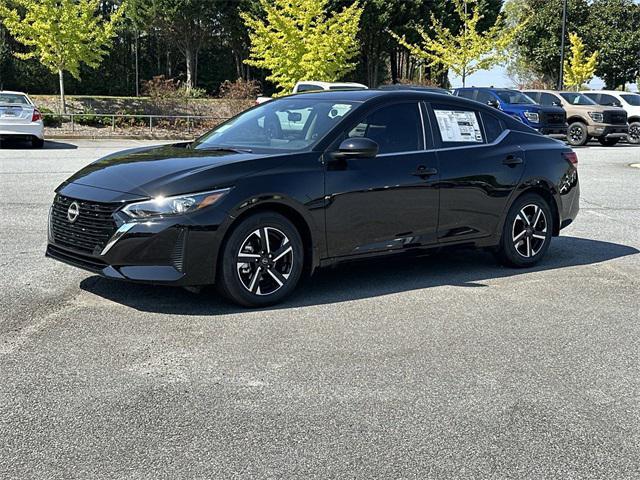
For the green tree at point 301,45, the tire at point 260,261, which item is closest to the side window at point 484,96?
the green tree at point 301,45

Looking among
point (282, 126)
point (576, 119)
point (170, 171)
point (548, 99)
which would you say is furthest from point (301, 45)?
point (170, 171)

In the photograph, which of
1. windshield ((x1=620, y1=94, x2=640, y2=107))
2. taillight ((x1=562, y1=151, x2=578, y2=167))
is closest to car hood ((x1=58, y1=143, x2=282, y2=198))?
taillight ((x1=562, y1=151, x2=578, y2=167))

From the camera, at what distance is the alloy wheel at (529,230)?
7.38m

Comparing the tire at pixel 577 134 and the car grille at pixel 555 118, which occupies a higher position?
the car grille at pixel 555 118

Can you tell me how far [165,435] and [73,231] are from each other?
251 centimetres

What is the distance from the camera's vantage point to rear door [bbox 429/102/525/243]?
6734 mm

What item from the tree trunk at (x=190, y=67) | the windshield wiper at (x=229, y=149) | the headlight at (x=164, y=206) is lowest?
the headlight at (x=164, y=206)

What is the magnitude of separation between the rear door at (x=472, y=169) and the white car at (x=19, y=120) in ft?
53.4

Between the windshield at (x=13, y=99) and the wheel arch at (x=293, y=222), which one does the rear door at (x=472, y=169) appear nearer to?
the wheel arch at (x=293, y=222)

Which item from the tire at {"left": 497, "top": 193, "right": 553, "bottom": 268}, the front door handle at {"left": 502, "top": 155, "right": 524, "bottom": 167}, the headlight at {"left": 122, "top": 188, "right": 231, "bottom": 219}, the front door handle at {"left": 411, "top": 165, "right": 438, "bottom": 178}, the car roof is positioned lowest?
the tire at {"left": 497, "top": 193, "right": 553, "bottom": 268}

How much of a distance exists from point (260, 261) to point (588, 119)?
82.0 ft

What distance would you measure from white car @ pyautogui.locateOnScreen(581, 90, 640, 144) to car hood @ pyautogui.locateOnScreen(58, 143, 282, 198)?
26.9 m

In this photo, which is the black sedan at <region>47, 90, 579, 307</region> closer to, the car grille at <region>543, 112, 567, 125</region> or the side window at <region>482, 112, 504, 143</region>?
the side window at <region>482, 112, 504, 143</region>

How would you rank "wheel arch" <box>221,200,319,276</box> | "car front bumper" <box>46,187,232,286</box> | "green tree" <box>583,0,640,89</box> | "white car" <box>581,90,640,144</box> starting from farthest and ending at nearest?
"green tree" <box>583,0,640,89</box>, "white car" <box>581,90,640,144</box>, "wheel arch" <box>221,200,319,276</box>, "car front bumper" <box>46,187,232,286</box>
